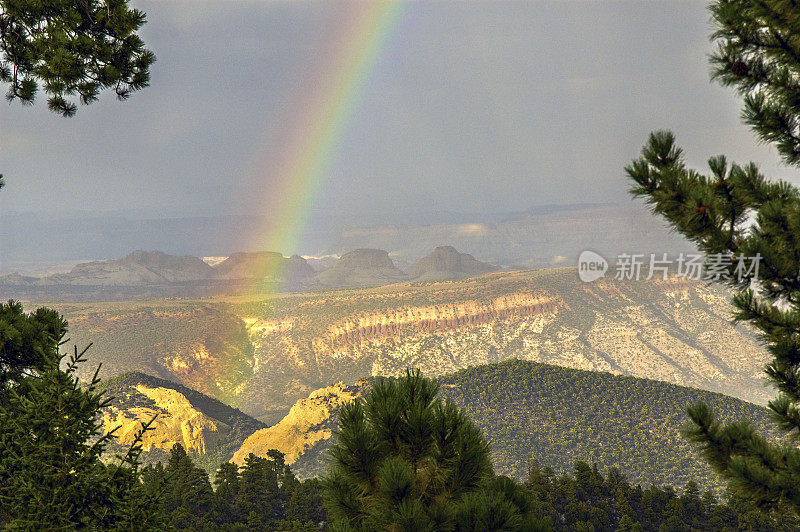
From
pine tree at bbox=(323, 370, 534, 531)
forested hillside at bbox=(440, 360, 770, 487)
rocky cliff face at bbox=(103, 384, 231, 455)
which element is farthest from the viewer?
rocky cliff face at bbox=(103, 384, 231, 455)

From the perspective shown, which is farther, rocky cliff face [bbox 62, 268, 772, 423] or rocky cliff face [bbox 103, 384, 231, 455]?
rocky cliff face [bbox 62, 268, 772, 423]

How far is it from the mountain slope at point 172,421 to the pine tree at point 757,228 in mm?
64786

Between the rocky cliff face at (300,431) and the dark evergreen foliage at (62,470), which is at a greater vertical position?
the dark evergreen foliage at (62,470)

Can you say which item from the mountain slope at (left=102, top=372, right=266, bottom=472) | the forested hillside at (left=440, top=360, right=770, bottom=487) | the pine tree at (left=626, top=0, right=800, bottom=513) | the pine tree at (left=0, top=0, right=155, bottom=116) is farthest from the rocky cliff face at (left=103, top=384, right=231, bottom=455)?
the pine tree at (left=626, top=0, right=800, bottom=513)

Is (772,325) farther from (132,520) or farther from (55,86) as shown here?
(55,86)

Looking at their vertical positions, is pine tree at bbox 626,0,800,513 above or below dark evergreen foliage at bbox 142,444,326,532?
above

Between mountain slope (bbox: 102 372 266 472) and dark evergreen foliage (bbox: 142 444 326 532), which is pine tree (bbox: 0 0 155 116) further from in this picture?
mountain slope (bbox: 102 372 266 472)

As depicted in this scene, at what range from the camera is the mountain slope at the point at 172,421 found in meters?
63.8

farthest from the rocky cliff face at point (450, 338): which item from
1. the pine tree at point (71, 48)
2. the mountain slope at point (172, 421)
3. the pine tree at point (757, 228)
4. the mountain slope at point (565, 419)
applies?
the pine tree at point (757, 228)

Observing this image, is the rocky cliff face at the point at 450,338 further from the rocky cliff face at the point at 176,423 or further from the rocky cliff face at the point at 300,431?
the rocky cliff face at the point at 300,431

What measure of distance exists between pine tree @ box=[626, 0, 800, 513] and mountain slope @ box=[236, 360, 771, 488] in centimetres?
4398

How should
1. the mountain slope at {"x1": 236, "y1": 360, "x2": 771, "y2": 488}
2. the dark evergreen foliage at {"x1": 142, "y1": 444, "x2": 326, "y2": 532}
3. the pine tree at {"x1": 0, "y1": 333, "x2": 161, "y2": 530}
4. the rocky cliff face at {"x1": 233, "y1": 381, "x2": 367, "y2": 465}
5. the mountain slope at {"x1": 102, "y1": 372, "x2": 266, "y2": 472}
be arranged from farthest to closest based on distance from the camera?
the mountain slope at {"x1": 102, "y1": 372, "x2": 266, "y2": 472}
the rocky cliff face at {"x1": 233, "y1": 381, "x2": 367, "y2": 465}
the mountain slope at {"x1": 236, "y1": 360, "x2": 771, "y2": 488}
the dark evergreen foliage at {"x1": 142, "y1": 444, "x2": 326, "y2": 532}
the pine tree at {"x1": 0, "y1": 333, "x2": 161, "y2": 530}

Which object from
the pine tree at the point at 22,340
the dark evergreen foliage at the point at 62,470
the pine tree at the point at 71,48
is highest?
the pine tree at the point at 71,48

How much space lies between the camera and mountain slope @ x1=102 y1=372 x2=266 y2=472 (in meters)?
63.8
